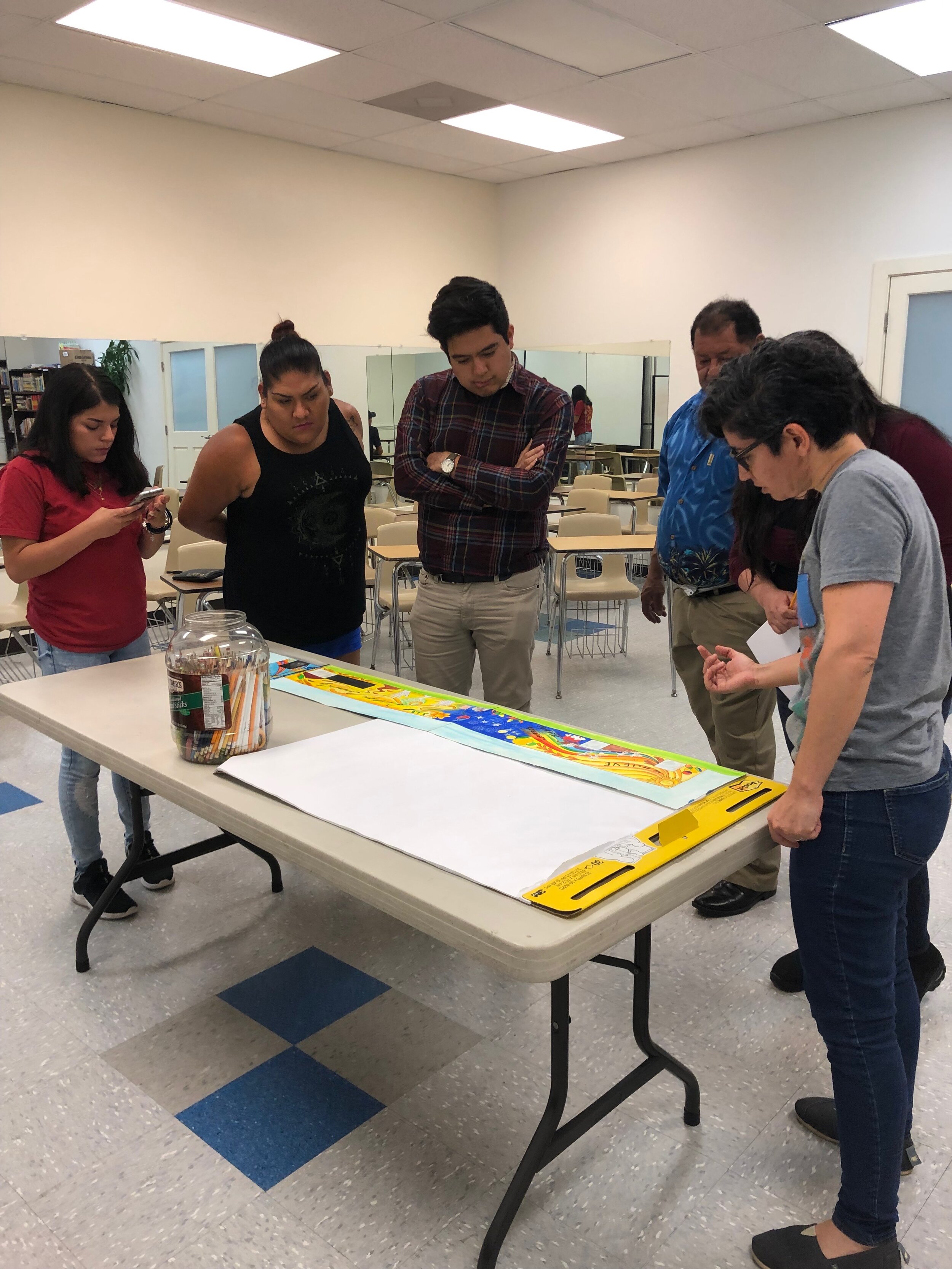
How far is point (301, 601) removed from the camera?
7.36ft

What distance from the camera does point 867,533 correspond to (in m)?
1.13

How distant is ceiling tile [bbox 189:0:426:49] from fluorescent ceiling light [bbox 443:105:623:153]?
130cm

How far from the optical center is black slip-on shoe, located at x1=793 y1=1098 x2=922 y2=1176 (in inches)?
64.9

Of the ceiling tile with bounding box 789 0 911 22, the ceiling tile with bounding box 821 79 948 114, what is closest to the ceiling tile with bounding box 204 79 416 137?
the ceiling tile with bounding box 789 0 911 22

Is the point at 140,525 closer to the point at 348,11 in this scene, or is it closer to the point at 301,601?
the point at 301,601

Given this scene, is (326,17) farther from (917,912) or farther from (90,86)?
(917,912)

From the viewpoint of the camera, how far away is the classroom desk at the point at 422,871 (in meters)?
1.05

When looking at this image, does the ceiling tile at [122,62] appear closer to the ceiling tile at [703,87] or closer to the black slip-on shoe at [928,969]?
the ceiling tile at [703,87]

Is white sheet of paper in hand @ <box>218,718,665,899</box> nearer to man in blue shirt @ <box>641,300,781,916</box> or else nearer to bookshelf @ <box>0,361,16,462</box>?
man in blue shirt @ <box>641,300,781,916</box>

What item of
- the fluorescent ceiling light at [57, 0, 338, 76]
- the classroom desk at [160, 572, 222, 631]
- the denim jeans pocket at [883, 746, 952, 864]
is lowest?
the classroom desk at [160, 572, 222, 631]

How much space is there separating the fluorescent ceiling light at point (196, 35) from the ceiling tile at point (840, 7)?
2054 mm

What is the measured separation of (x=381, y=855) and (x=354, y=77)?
4.62m

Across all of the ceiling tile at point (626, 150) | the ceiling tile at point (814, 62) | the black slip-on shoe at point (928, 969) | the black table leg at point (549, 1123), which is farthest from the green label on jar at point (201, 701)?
the ceiling tile at point (626, 150)

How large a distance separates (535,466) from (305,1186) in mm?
1579
